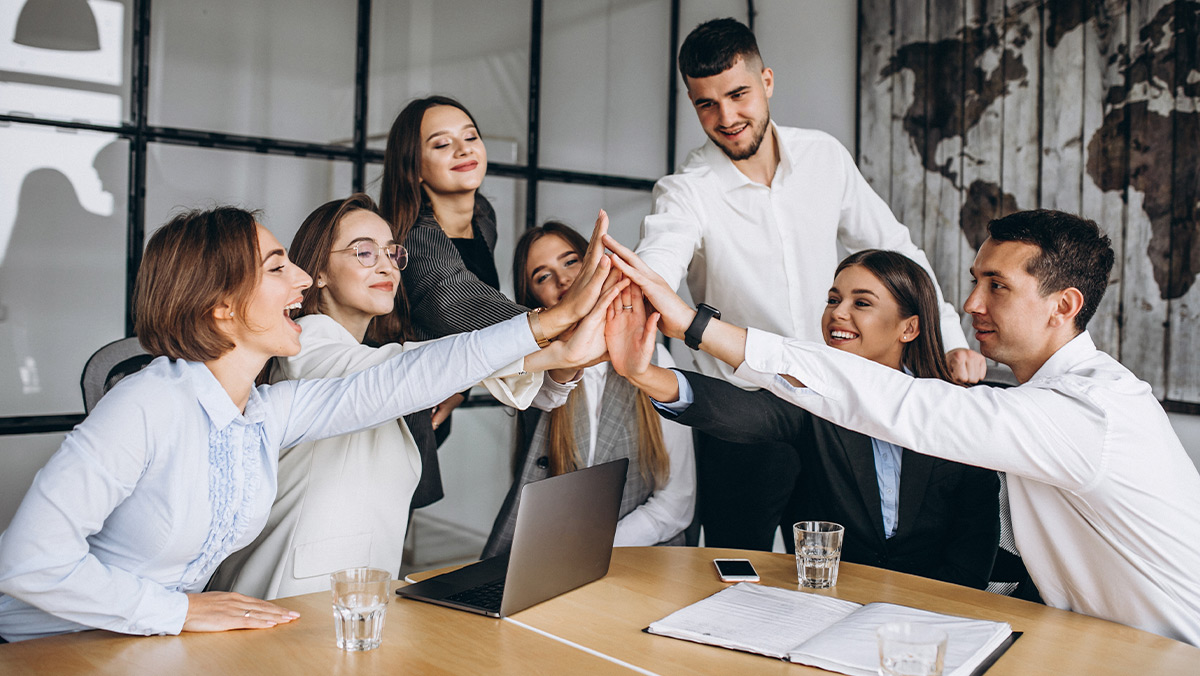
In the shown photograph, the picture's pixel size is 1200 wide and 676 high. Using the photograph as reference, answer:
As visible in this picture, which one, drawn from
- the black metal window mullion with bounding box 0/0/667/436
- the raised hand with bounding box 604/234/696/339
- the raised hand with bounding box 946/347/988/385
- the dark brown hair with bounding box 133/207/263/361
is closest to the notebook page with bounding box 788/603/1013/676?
the raised hand with bounding box 604/234/696/339

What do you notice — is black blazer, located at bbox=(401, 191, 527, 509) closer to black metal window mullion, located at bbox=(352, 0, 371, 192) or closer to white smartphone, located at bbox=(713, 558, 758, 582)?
white smartphone, located at bbox=(713, 558, 758, 582)

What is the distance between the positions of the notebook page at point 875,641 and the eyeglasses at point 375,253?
4.43 ft

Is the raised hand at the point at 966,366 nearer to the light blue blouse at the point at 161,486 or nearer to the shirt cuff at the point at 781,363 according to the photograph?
the shirt cuff at the point at 781,363

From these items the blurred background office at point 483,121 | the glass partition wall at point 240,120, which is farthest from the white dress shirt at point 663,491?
the glass partition wall at point 240,120

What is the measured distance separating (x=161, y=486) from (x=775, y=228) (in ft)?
6.49

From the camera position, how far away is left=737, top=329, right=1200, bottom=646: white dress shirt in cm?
156

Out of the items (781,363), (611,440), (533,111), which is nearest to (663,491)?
(611,440)

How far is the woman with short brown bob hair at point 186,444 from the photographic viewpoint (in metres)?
1.33

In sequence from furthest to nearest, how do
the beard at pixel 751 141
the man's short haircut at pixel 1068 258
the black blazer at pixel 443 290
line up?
the beard at pixel 751 141, the black blazer at pixel 443 290, the man's short haircut at pixel 1068 258

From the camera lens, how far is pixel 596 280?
1972 millimetres

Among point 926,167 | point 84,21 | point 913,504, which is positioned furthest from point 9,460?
point 926,167

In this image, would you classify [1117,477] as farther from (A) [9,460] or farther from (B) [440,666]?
(A) [9,460]

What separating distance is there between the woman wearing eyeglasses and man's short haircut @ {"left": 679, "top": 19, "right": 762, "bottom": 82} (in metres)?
1.06

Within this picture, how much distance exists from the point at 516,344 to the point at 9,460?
7.17ft
